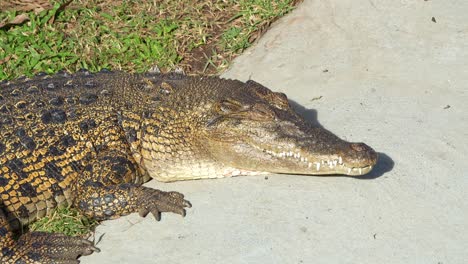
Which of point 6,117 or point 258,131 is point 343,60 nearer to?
point 258,131

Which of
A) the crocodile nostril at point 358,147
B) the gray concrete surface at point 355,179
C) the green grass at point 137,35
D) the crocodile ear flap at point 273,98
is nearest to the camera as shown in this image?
the gray concrete surface at point 355,179

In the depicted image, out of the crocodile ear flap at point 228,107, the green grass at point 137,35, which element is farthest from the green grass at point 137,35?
the crocodile ear flap at point 228,107

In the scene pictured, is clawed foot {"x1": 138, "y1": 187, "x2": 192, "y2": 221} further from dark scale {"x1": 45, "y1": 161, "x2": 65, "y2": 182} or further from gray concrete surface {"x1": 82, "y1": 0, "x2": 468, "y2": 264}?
dark scale {"x1": 45, "y1": 161, "x2": 65, "y2": 182}

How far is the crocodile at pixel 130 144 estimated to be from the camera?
5.05 m

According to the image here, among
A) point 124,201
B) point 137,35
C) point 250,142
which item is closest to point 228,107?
point 250,142

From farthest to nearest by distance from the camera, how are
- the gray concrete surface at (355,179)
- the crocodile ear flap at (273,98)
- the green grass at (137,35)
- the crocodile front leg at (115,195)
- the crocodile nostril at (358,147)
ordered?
1. the green grass at (137,35)
2. the crocodile ear flap at (273,98)
3. the crocodile front leg at (115,195)
4. the crocodile nostril at (358,147)
5. the gray concrete surface at (355,179)

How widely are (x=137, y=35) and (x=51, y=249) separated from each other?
9.72 ft

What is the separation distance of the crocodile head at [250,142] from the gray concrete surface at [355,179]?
113 mm

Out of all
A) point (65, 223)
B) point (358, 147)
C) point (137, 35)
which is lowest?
point (65, 223)

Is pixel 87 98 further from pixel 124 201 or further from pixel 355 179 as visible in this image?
pixel 355 179

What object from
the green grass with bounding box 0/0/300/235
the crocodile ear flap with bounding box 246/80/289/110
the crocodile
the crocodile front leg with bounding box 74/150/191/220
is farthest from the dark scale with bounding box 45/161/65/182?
the green grass with bounding box 0/0/300/235

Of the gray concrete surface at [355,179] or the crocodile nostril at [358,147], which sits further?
the crocodile nostril at [358,147]

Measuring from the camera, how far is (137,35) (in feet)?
23.9

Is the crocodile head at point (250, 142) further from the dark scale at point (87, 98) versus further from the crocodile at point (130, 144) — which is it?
the dark scale at point (87, 98)
